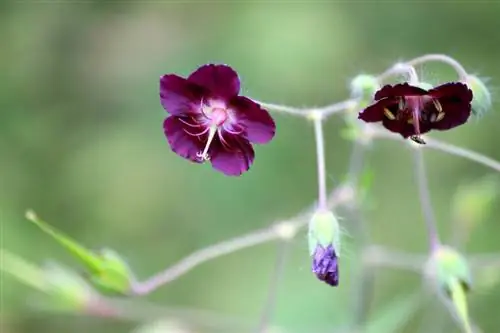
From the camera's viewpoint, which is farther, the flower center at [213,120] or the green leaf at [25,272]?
the green leaf at [25,272]

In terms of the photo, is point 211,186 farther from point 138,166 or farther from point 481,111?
point 481,111

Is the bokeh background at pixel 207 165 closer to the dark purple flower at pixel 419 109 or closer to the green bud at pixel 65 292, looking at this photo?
the green bud at pixel 65 292

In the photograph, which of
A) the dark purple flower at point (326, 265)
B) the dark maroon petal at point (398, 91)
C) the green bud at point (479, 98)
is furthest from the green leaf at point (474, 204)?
the dark maroon petal at point (398, 91)

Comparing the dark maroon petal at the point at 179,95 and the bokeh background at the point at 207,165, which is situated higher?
the bokeh background at the point at 207,165

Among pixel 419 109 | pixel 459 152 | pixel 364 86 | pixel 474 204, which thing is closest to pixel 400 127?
pixel 419 109

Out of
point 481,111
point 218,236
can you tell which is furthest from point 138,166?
point 481,111

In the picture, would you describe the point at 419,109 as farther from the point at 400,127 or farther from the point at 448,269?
the point at 448,269

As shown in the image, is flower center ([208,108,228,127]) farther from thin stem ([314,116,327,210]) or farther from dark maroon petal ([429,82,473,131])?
dark maroon petal ([429,82,473,131])

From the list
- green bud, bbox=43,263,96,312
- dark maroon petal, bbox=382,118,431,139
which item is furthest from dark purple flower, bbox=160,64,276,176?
green bud, bbox=43,263,96,312
